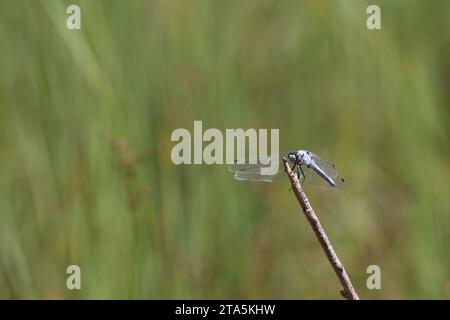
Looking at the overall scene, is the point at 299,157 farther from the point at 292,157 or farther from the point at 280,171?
the point at 280,171

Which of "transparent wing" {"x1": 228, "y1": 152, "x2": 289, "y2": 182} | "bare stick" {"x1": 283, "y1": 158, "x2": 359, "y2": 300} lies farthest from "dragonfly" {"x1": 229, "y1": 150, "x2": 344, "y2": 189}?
"bare stick" {"x1": 283, "y1": 158, "x2": 359, "y2": 300}

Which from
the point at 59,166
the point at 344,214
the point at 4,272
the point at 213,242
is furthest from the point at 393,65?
the point at 4,272

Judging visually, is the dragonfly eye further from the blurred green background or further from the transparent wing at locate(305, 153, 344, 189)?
the blurred green background

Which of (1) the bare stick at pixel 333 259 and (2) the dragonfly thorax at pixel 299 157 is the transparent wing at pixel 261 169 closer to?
(2) the dragonfly thorax at pixel 299 157

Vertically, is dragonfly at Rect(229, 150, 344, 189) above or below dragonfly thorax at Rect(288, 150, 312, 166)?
below

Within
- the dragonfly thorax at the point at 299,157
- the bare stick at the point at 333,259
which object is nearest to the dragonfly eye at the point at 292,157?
the dragonfly thorax at the point at 299,157

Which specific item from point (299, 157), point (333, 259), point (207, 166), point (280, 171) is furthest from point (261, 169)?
point (207, 166)

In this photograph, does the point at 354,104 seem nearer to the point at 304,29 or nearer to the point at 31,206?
the point at 304,29
